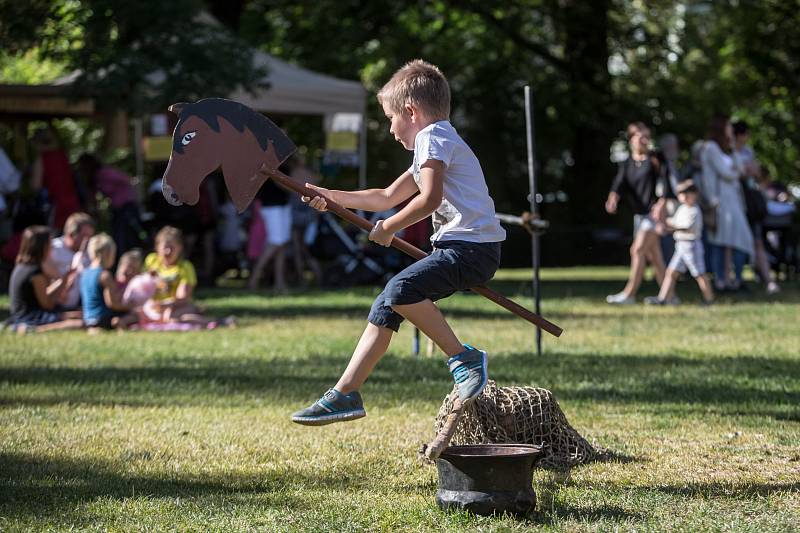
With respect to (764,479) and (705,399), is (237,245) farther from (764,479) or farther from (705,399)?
(764,479)

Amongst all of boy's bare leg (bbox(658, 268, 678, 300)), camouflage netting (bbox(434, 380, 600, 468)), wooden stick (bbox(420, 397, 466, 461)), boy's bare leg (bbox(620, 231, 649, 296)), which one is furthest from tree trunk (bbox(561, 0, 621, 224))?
wooden stick (bbox(420, 397, 466, 461))

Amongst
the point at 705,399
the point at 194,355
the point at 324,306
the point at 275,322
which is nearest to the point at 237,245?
the point at 324,306

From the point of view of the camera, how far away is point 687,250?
1490cm

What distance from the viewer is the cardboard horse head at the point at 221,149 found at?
203 inches

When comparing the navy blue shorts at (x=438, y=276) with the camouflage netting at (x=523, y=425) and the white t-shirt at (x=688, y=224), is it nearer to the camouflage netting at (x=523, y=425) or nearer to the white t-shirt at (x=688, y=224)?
the camouflage netting at (x=523, y=425)

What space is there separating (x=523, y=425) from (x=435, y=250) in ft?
3.70

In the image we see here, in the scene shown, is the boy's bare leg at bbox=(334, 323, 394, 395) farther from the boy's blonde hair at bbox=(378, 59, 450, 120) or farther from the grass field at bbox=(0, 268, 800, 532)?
the boy's blonde hair at bbox=(378, 59, 450, 120)

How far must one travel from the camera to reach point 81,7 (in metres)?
14.5

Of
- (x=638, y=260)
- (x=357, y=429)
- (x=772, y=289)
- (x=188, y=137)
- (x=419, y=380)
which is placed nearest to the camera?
(x=188, y=137)

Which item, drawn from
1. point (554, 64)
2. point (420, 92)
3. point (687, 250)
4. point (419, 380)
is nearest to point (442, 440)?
point (420, 92)

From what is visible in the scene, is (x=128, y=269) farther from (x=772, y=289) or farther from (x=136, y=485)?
(x=772, y=289)

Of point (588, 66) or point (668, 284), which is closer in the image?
point (668, 284)

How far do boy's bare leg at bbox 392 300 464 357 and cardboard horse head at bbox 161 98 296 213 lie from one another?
0.81 m

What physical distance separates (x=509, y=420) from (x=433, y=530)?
1.35 m
